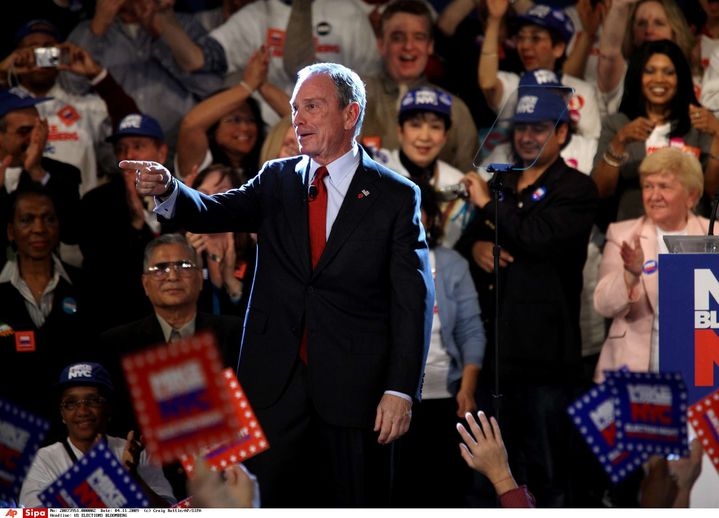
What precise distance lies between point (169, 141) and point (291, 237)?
2404 millimetres

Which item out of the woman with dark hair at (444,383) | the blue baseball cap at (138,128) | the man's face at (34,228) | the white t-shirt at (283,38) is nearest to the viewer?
the woman with dark hair at (444,383)

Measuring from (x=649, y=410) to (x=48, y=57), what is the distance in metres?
3.51

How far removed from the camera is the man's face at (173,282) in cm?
490

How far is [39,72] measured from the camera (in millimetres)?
5805

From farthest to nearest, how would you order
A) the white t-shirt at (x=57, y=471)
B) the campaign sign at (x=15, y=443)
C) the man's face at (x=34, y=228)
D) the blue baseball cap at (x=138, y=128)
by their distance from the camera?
the blue baseball cap at (x=138, y=128) < the man's face at (x=34, y=228) < the white t-shirt at (x=57, y=471) < the campaign sign at (x=15, y=443)

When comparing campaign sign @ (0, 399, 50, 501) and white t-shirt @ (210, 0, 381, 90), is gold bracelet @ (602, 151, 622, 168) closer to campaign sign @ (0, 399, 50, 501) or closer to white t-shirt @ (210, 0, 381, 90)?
white t-shirt @ (210, 0, 381, 90)

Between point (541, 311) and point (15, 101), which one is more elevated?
point (15, 101)

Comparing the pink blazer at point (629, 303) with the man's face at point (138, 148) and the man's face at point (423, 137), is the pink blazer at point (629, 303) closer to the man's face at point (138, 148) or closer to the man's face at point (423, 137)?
the man's face at point (423, 137)

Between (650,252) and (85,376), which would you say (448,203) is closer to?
(650,252)

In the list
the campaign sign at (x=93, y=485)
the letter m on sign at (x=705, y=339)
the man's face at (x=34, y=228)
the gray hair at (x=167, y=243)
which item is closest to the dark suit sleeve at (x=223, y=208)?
the campaign sign at (x=93, y=485)

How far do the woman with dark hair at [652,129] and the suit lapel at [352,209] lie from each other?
78.2 inches

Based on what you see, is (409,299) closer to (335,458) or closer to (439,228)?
(335,458)

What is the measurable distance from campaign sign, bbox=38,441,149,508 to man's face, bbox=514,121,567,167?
82.0 inches

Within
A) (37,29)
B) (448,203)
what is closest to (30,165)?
(37,29)
